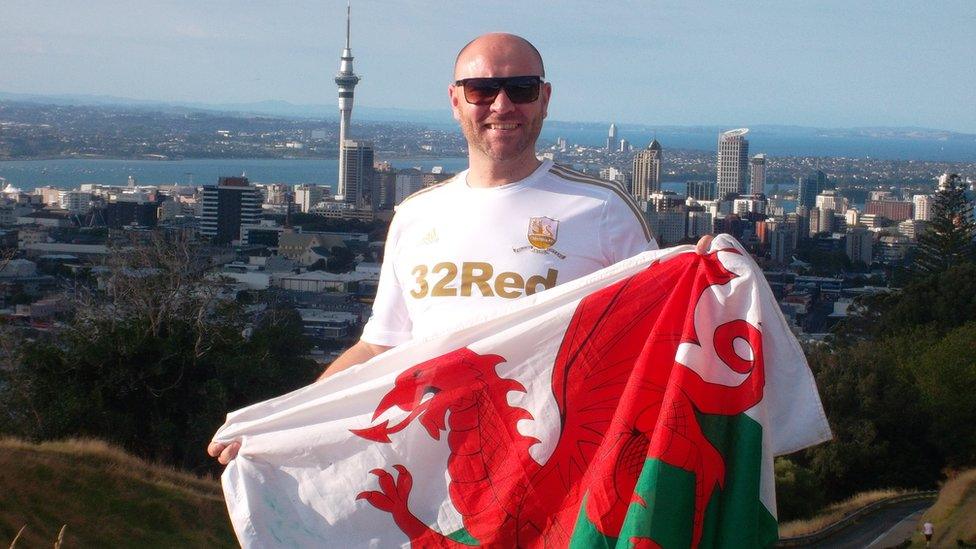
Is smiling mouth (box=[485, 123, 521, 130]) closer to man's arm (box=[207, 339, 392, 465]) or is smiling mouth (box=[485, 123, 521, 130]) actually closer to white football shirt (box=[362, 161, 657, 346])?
white football shirt (box=[362, 161, 657, 346])

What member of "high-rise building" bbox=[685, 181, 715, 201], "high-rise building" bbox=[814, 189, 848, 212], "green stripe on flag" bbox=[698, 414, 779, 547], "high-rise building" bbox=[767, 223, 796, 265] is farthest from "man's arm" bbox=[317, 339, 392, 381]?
"high-rise building" bbox=[814, 189, 848, 212]

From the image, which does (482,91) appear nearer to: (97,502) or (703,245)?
(703,245)

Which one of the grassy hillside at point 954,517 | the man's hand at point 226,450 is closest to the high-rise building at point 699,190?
the grassy hillside at point 954,517

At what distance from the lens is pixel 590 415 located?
2449 millimetres

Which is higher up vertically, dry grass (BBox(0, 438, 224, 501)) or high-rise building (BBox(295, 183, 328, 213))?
high-rise building (BBox(295, 183, 328, 213))

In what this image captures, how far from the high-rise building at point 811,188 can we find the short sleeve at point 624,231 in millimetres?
95424

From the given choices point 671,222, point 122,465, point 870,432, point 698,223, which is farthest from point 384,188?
point 122,465

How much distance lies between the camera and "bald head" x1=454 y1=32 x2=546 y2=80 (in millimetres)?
2564

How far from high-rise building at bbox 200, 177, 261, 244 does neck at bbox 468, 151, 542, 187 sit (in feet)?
209

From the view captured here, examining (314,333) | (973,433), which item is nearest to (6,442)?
(973,433)

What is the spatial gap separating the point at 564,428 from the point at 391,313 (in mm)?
486

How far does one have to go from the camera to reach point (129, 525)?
9055 millimetres

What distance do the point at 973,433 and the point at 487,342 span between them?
66.6 feet

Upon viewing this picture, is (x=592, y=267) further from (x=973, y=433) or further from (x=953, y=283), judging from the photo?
(x=953, y=283)
